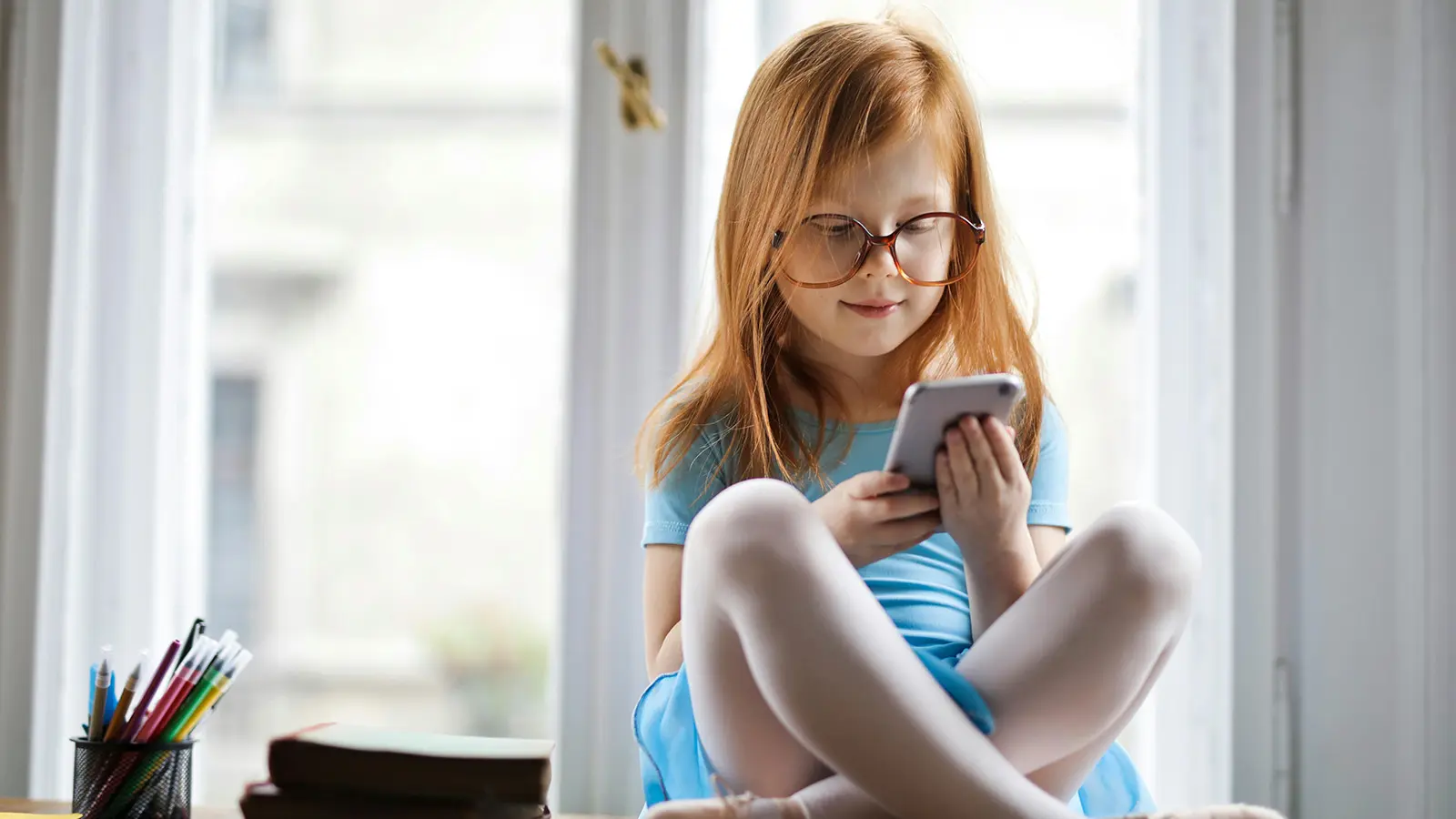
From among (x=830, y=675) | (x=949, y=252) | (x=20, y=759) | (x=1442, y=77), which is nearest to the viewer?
(x=830, y=675)

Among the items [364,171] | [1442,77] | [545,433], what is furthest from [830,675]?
[364,171]

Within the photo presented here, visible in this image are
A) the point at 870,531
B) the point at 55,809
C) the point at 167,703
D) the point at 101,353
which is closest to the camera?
the point at 870,531

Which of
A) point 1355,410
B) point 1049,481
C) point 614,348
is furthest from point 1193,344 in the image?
point 614,348

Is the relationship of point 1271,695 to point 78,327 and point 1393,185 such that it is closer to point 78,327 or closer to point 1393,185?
point 1393,185

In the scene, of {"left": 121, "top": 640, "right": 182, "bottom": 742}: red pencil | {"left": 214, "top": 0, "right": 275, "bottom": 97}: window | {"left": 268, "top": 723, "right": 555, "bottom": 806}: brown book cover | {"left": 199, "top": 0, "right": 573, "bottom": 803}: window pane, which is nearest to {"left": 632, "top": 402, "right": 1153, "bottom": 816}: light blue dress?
{"left": 268, "top": 723, "right": 555, "bottom": 806}: brown book cover

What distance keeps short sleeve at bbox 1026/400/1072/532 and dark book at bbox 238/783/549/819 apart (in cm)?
48

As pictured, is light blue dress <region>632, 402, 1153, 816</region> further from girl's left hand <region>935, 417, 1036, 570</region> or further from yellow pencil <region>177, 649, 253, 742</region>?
yellow pencil <region>177, 649, 253, 742</region>

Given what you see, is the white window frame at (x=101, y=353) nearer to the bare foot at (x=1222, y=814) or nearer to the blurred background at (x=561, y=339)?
the blurred background at (x=561, y=339)

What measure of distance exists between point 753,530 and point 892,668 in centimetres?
11

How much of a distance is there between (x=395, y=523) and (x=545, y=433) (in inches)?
9.9

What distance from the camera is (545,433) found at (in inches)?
55.7

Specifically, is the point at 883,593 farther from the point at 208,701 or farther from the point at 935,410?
the point at 208,701

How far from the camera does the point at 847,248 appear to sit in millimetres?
843

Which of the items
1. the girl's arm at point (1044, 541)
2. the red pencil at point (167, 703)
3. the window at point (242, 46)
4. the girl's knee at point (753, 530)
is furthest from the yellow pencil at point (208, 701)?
the window at point (242, 46)
